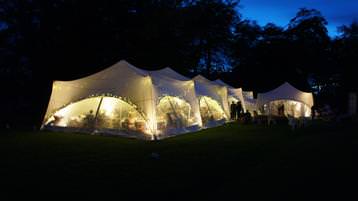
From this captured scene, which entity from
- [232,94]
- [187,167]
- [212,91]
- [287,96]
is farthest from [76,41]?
[187,167]

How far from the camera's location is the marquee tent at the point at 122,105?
12.3 meters

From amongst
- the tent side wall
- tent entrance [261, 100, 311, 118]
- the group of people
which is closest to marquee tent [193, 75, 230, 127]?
the group of people

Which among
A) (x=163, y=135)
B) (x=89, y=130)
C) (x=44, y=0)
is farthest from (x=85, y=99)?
(x=44, y=0)

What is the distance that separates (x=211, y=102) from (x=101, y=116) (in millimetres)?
7869

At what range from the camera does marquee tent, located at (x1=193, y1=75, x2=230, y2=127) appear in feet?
58.6

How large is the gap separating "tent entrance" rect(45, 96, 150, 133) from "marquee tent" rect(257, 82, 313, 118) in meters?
13.0

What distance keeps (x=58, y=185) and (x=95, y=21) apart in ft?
63.8

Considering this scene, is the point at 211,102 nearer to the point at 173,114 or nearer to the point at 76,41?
the point at 173,114

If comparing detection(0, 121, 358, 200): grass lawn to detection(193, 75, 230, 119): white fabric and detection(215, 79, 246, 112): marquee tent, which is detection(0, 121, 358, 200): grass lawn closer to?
detection(193, 75, 230, 119): white fabric

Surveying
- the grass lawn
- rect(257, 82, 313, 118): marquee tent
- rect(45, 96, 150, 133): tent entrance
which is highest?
rect(257, 82, 313, 118): marquee tent

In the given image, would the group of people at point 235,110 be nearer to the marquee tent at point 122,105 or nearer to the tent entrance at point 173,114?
the tent entrance at point 173,114

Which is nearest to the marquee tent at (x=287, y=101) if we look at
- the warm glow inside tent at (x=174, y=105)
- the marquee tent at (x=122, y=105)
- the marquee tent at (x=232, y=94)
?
the marquee tent at (x=232, y=94)

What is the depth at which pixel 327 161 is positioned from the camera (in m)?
7.58

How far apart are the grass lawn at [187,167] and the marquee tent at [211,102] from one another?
6756 mm
